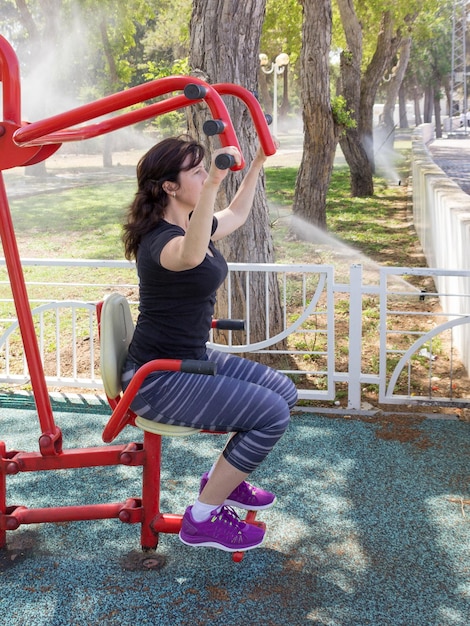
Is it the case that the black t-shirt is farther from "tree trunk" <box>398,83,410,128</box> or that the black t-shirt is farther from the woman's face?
"tree trunk" <box>398,83,410,128</box>

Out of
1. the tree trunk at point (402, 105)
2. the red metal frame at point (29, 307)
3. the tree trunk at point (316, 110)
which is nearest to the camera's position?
the red metal frame at point (29, 307)

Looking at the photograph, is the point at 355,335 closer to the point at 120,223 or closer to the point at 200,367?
the point at 200,367

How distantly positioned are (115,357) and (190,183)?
0.68 meters

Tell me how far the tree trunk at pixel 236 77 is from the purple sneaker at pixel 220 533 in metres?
2.05

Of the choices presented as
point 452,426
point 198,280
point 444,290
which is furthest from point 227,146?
point 444,290

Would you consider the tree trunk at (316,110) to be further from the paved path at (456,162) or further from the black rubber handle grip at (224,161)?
the black rubber handle grip at (224,161)

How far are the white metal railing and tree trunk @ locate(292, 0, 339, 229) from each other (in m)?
2.06

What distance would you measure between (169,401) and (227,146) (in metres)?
0.93

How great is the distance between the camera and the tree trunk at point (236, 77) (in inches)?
195

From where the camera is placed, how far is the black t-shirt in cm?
278

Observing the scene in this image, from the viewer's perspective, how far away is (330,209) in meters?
14.8

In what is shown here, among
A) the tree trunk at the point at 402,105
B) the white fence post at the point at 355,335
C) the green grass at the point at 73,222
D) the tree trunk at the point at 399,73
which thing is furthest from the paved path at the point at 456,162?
the tree trunk at the point at 402,105

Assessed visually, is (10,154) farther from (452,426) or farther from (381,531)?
(452,426)

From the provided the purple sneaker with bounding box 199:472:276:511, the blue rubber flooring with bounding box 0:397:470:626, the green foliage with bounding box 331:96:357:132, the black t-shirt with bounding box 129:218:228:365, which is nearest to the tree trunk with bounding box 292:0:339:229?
the green foliage with bounding box 331:96:357:132
